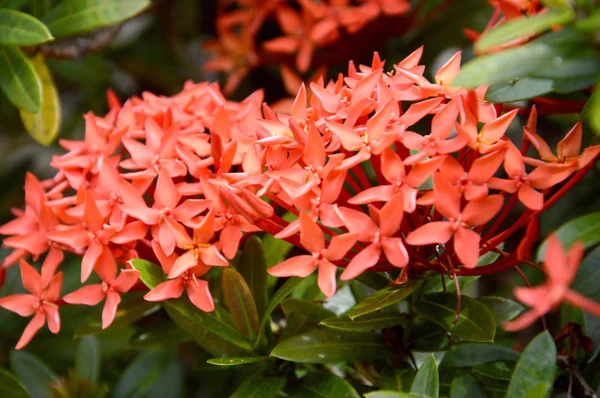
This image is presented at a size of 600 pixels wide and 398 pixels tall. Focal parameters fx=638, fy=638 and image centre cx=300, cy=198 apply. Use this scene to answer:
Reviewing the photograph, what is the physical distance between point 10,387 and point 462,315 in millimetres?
701

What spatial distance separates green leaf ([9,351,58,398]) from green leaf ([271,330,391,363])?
557 mm

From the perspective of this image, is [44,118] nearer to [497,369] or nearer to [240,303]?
[240,303]

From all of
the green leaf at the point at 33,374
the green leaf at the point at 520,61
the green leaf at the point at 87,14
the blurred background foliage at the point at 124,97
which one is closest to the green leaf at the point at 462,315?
the blurred background foliage at the point at 124,97

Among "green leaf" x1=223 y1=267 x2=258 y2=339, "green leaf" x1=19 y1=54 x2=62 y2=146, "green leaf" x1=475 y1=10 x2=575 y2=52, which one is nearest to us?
"green leaf" x1=475 y1=10 x2=575 y2=52

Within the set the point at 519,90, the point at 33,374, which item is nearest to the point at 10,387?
the point at 33,374

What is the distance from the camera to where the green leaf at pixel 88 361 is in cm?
109

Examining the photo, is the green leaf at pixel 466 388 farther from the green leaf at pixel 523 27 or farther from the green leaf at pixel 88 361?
the green leaf at pixel 88 361

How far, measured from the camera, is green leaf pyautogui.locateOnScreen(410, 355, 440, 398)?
65 cm

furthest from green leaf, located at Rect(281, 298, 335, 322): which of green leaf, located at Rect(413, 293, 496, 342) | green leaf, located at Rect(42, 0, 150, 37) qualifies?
green leaf, located at Rect(42, 0, 150, 37)

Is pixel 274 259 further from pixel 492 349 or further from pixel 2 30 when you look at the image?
pixel 2 30

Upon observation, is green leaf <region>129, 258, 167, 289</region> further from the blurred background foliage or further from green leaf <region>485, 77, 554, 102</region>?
green leaf <region>485, 77, 554, 102</region>

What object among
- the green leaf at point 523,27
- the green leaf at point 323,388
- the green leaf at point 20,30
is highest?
the green leaf at point 523,27

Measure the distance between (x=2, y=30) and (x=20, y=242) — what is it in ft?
0.99

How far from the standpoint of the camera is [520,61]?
0.55 metres
